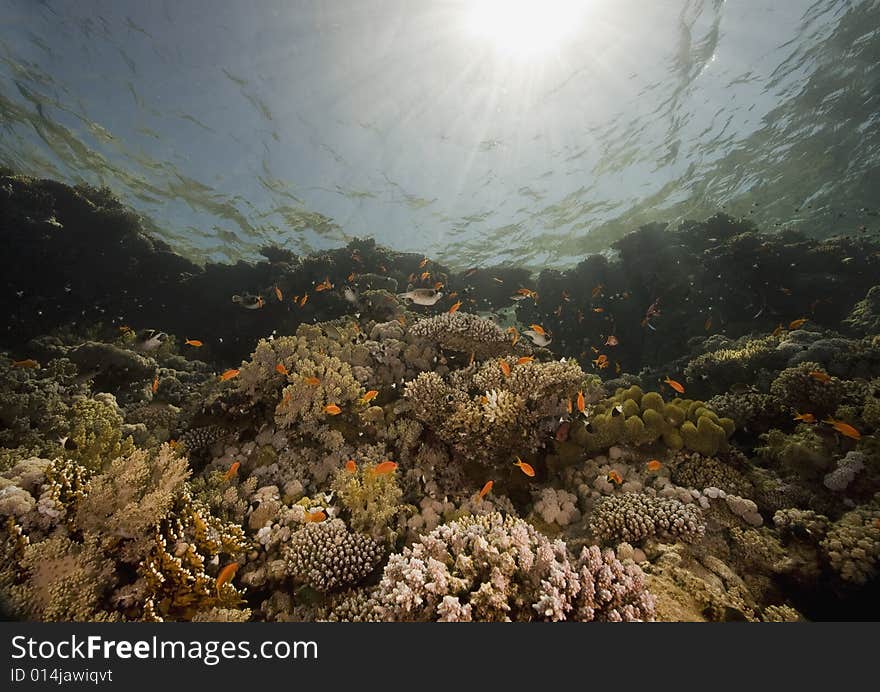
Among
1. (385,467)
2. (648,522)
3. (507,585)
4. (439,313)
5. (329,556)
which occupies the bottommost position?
(507,585)

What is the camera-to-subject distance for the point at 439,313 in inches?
565

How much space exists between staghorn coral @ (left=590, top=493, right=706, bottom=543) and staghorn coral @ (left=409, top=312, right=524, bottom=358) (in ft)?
11.6

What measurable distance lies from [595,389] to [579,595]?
436cm

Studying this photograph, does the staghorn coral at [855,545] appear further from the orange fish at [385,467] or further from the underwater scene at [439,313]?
the orange fish at [385,467]

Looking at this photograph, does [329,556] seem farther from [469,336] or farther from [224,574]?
[469,336]

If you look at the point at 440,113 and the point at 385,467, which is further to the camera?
the point at 440,113

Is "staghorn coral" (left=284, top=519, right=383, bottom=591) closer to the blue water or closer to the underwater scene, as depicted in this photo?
the underwater scene

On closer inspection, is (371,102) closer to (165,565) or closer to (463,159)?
(463,159)

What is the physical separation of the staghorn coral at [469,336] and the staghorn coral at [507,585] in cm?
397

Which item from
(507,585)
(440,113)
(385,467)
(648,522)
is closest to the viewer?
(507,585)

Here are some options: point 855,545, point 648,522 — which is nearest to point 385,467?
point 648,522

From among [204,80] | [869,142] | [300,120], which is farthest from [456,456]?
[869,142]

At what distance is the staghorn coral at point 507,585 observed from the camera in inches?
116

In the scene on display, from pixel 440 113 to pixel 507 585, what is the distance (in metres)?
19.3
